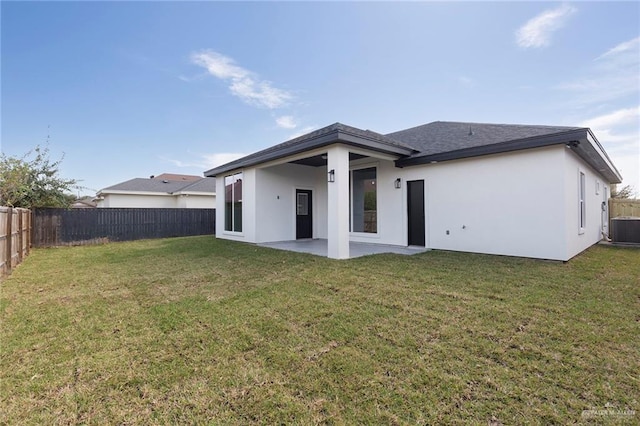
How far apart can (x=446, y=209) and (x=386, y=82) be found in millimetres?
6181

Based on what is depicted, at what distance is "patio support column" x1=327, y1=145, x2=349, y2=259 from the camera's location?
7426mm

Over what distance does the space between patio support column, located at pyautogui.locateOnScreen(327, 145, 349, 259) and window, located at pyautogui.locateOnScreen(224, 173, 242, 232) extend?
5.65 meters

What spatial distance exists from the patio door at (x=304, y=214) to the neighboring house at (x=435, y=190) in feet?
0.14

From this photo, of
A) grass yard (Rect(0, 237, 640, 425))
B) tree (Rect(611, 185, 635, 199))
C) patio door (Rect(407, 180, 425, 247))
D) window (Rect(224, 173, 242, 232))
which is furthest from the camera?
tree (Rect(611, 185, 635, 199))

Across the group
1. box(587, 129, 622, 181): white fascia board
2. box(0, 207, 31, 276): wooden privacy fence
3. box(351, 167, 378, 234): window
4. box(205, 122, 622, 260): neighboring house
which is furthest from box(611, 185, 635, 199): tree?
box(0, 207, 31, 276): wooden privacy fence

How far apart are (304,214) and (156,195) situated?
14.8 meters

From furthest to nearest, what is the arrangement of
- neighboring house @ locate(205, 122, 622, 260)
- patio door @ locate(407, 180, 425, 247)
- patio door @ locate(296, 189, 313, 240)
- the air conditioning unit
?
patio door @ locate(296, 189, 313, 240) → the air conditioning unit → patio door @ locate(407, 180, 425, 247) → neighboring house @ locate(205, 122, 622, 260)

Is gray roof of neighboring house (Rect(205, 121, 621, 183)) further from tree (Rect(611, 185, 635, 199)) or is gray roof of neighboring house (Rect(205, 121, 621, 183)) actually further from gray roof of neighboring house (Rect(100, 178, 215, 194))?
tree (Rect(611, 185, 635, 199))

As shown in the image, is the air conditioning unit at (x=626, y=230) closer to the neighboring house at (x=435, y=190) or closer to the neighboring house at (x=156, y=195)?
the neighboring house at (x=435, y=190)

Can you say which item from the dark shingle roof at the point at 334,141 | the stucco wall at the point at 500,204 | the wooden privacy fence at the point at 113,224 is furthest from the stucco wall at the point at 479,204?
the wooden privacy fence at the point at 113,224

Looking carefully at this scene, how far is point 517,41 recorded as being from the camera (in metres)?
8.88

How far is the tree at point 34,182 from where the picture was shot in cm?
1062

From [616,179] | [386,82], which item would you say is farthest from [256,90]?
[616,179]

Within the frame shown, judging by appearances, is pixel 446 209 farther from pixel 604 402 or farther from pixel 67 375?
pixel 67 375
